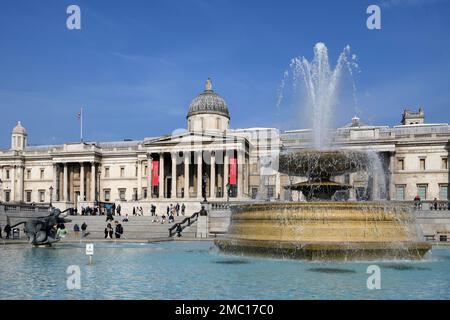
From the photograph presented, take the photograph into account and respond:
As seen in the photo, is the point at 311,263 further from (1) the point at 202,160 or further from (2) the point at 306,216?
(1) the point at 202,160

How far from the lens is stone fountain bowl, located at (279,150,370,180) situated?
54.5 ft

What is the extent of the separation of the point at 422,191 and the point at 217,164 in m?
23.7

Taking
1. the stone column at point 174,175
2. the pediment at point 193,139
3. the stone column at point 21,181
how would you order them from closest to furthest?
the pediment at point 193,139 < the stone column at point 174,175 < the stone column at point 21,181

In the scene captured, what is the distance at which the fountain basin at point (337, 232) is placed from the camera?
13.8 meters

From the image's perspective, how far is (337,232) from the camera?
46.5ft

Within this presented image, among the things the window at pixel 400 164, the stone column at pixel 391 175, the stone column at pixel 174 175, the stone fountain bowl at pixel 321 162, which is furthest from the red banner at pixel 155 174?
the stone fountain bowl at pixel 321 162

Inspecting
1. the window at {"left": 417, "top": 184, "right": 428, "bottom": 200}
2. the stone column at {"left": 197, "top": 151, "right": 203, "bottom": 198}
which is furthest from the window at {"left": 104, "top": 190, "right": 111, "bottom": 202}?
the window at {"left": 417, "top": 184, "right": 428, "bottom": 200}

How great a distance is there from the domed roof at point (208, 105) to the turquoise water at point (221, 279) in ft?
166

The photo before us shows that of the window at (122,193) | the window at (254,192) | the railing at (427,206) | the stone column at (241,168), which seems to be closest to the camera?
the railing at (427,206)

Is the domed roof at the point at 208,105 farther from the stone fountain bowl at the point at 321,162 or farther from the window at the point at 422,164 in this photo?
the stone fountain bowl at the point at 321,162

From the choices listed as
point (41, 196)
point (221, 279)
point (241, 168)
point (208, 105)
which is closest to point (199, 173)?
point (241, 168)

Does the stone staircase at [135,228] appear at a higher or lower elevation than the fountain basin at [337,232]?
lower

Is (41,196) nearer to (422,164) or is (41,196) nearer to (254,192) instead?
(254,192)

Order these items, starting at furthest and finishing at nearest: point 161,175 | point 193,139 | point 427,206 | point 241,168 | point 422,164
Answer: point 161,175 → point 422,164 → point 193,139 → point 241,168 → point 427,206
